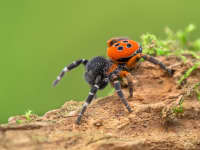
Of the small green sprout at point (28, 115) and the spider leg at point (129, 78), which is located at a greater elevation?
the spider leg at point (129, 78)

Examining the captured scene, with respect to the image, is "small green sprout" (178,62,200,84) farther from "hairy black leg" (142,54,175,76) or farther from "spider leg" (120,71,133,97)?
"spider leg" (120,71,133,97)

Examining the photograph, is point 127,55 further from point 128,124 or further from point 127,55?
point 128,124

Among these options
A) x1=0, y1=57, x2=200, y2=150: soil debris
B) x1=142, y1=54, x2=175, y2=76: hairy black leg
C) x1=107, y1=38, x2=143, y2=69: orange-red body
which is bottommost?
x1=0, y1=57, x2=200, y2=150: soil debris

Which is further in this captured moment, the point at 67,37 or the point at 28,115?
the point at 67,37

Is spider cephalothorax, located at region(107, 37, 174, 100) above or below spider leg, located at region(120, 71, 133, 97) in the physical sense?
above

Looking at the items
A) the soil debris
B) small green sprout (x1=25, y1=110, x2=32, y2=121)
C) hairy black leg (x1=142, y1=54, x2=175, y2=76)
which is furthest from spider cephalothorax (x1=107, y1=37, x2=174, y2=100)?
small green sprout (x1=25, y1=110, x2=32, y2=121)

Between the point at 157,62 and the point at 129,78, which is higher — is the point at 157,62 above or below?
above

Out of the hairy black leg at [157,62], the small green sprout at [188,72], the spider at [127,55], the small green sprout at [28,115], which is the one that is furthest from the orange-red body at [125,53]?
the small green sprout at [28,115]

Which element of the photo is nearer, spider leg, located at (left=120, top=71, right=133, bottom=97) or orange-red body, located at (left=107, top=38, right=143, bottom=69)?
spider leg, located at (left=120, top=71, right=133, bottom=97)

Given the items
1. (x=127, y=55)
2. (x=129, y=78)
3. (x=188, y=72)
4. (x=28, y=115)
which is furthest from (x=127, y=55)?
(x=28, y=115)

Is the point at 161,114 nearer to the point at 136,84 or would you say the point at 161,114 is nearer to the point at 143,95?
the point at 143,95

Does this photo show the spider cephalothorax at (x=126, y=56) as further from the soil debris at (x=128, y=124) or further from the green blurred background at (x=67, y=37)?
the green blurred background at (x=67, y=37)
